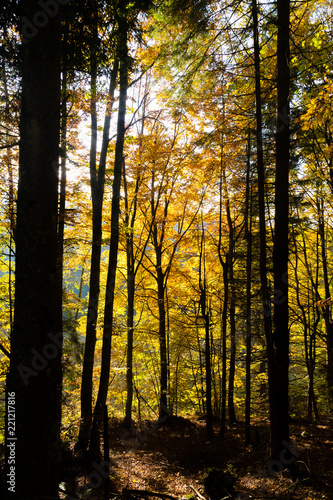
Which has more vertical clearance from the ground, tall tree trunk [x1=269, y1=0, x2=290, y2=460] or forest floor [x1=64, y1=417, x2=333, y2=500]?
tall tree trunk [x1=269, y1=0, x2=290, y2=460]

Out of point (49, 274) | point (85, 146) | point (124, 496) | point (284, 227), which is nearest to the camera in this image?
point (49, 274)

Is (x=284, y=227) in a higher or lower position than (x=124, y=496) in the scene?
higher

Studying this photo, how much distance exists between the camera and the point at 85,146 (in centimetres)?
991

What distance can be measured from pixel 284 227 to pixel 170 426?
32.8ft

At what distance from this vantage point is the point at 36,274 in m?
2.77

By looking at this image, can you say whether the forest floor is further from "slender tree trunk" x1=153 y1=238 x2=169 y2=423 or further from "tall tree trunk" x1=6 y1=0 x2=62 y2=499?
"tall tree trunk" x1=6 y1=0 x2=62 y2=499

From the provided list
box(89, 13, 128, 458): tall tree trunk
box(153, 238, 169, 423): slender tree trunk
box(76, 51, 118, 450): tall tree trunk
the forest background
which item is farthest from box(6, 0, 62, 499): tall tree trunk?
box(153, 238, 169, 423): slender tree trunk

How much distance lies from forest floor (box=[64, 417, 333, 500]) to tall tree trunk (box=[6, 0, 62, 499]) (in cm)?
289

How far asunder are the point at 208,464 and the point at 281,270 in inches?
239

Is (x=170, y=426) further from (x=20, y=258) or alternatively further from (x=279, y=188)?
(x=20, y=258)

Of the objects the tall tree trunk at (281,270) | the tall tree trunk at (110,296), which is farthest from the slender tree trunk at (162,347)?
the tall tree trunk at (281,270)

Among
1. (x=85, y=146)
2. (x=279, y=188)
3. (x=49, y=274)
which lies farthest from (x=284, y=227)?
(x=85, y=146)

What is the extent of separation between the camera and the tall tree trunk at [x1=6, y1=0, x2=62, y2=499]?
8.62ft

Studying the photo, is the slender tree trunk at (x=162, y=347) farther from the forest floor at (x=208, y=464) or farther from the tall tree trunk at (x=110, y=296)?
the tall tree trunk at (x=110, y=296)
